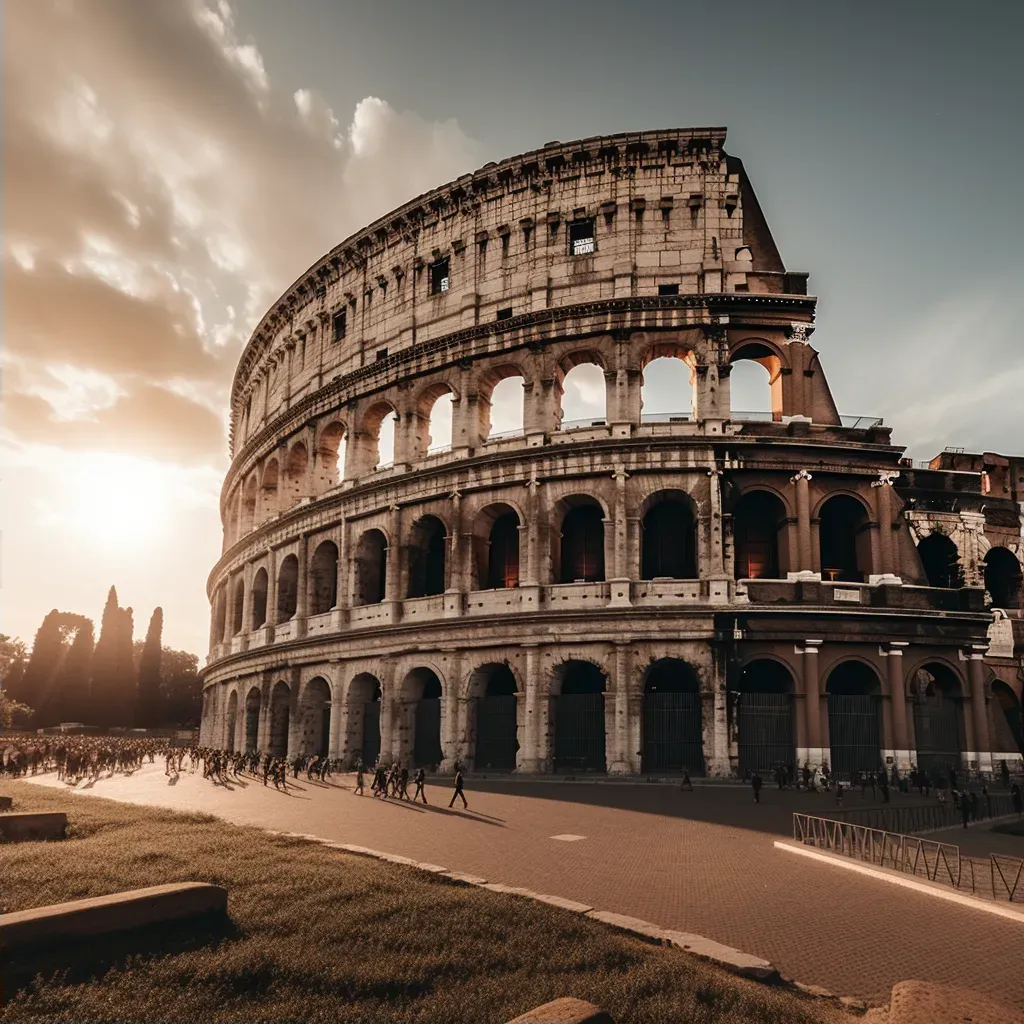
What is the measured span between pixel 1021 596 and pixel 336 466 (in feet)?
98.4

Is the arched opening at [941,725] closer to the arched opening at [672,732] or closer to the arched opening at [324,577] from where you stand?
the arched opening at [672,732]

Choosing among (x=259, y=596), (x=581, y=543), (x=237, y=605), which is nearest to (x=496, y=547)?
(x=581, y=543)

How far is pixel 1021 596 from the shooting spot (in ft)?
108

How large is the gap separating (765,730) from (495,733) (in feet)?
29.9

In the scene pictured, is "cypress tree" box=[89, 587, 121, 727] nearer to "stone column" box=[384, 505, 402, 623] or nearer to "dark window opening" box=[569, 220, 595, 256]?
"stone column" box=[384, 505, 402, 623]

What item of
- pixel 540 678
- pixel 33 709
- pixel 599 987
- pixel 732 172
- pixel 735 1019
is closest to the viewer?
pixel 735 1019

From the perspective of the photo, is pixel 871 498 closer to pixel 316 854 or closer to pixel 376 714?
pixel 376 714

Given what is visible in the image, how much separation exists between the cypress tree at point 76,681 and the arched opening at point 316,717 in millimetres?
55400

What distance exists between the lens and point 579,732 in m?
27.2

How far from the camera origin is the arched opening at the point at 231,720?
132 feet

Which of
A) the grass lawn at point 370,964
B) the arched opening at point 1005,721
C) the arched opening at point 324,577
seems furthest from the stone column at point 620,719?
the grass lawn at point 370,964

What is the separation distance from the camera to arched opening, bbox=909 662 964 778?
26.5 m

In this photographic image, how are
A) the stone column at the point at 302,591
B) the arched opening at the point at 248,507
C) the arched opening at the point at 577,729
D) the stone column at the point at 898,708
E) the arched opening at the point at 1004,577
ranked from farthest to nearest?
the arched opening at the point at 248,507
the stone column at the point at 302,591
the arched opening at the point at 1004,577
the arched opening at the point at 577,729
the stone column at the point at 898,708

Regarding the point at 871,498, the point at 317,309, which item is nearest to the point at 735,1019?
the point at 871,498
